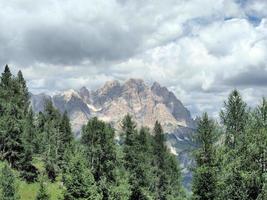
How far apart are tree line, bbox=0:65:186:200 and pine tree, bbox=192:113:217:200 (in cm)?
1490

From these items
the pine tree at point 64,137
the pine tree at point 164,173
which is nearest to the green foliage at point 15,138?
the pine tree at point 64,137

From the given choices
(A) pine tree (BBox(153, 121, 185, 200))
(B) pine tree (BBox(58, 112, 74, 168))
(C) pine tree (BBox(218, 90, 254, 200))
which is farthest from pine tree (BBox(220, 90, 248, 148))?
(B) pine tree (BBox(58, 112, 74, 168))

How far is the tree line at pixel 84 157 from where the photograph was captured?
68.0m

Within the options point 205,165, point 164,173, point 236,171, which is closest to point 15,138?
point 164,173

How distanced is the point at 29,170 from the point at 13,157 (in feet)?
15.4

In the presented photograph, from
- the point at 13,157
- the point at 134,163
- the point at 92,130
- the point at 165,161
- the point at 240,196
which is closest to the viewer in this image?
the point at 240,196

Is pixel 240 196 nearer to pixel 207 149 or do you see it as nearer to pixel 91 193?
pixel 207 149

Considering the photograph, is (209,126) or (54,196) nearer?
(209,126)

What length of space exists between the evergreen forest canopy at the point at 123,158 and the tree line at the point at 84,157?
0.15 metres

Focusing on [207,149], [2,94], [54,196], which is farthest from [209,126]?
[2,94]

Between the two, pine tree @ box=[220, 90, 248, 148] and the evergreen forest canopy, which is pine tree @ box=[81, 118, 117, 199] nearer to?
the evergreen forest canopy

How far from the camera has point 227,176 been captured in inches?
1981

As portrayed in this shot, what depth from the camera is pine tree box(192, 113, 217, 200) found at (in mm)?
65562

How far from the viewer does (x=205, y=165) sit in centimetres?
6612
